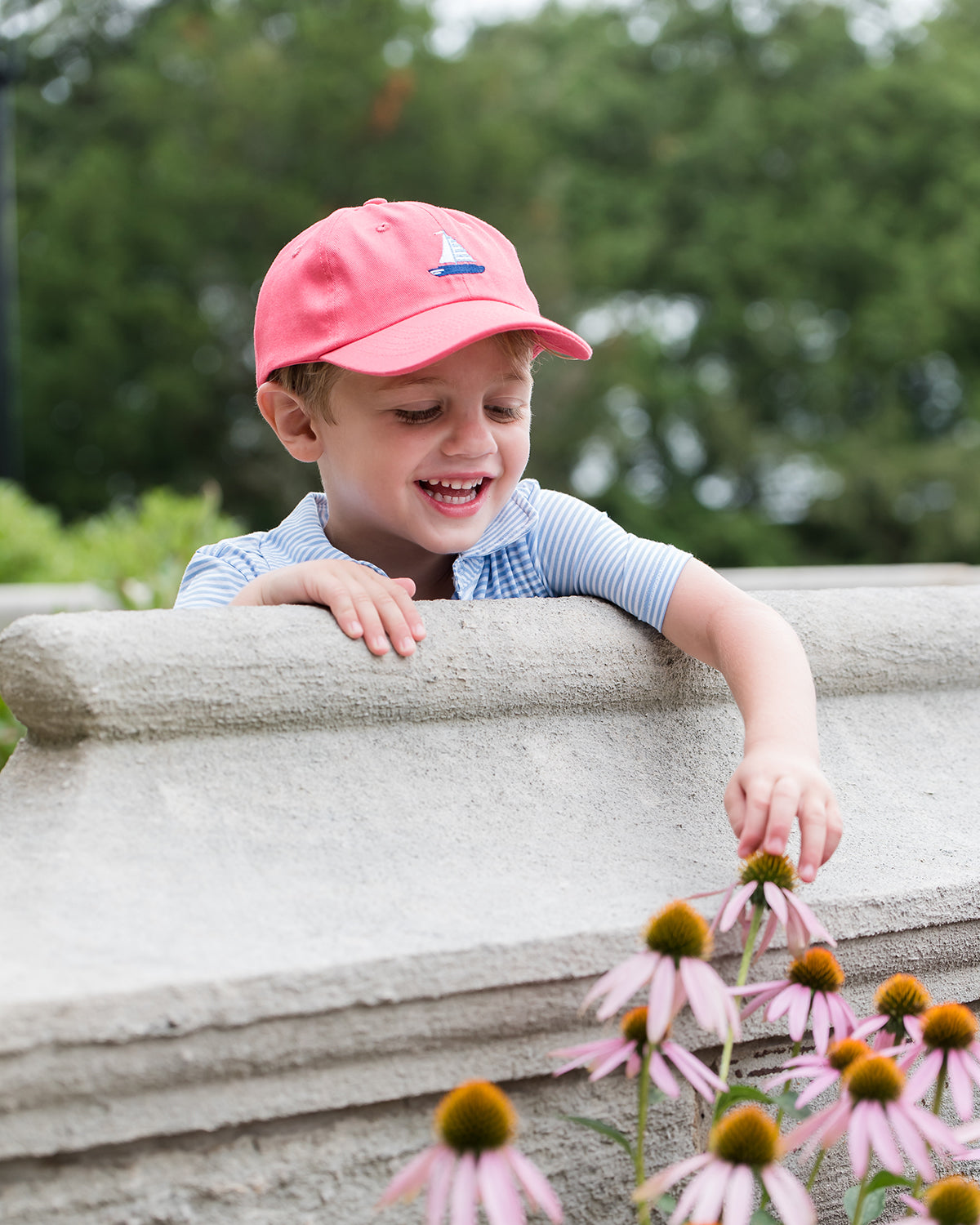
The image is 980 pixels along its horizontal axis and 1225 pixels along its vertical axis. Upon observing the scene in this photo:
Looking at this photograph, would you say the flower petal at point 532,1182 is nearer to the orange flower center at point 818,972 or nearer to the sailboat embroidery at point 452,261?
the orange flower center at point 818,972

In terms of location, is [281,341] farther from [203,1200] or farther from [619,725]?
[203,1200]

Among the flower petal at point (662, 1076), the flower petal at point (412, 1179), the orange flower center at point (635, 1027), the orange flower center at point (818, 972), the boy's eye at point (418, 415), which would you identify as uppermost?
the boy's eye at point (418, 415)

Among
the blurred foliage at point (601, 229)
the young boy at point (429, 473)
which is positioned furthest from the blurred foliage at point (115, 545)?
the blurred foliage at point (601, 229)

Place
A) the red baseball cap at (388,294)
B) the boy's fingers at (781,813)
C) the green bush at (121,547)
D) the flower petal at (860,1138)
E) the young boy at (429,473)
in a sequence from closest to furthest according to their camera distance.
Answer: the flower petal at (860,1138) → the boy's fingers at (781,813) → the young boy at (429,473) → the red baseball cap at (388,294) → the green bush at (121,547)

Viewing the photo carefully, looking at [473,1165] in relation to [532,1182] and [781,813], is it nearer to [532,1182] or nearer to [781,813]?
[532,1182]

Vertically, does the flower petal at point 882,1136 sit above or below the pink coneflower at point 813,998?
below

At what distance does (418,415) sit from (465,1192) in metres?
1.04

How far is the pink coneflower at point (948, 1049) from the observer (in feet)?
3.43

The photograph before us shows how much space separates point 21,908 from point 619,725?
0.71m

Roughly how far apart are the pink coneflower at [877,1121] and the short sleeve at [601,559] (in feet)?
2.30

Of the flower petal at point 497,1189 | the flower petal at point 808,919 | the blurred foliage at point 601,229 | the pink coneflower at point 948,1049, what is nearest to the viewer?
the flower petal at point 497,1189

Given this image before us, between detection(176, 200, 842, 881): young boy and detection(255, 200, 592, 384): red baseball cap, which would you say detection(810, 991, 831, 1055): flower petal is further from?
detection(255, 200, 592, 384): red baseball cap

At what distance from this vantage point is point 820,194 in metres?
17.5

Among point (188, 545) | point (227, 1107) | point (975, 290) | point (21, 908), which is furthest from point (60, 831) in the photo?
point (975, 290)
